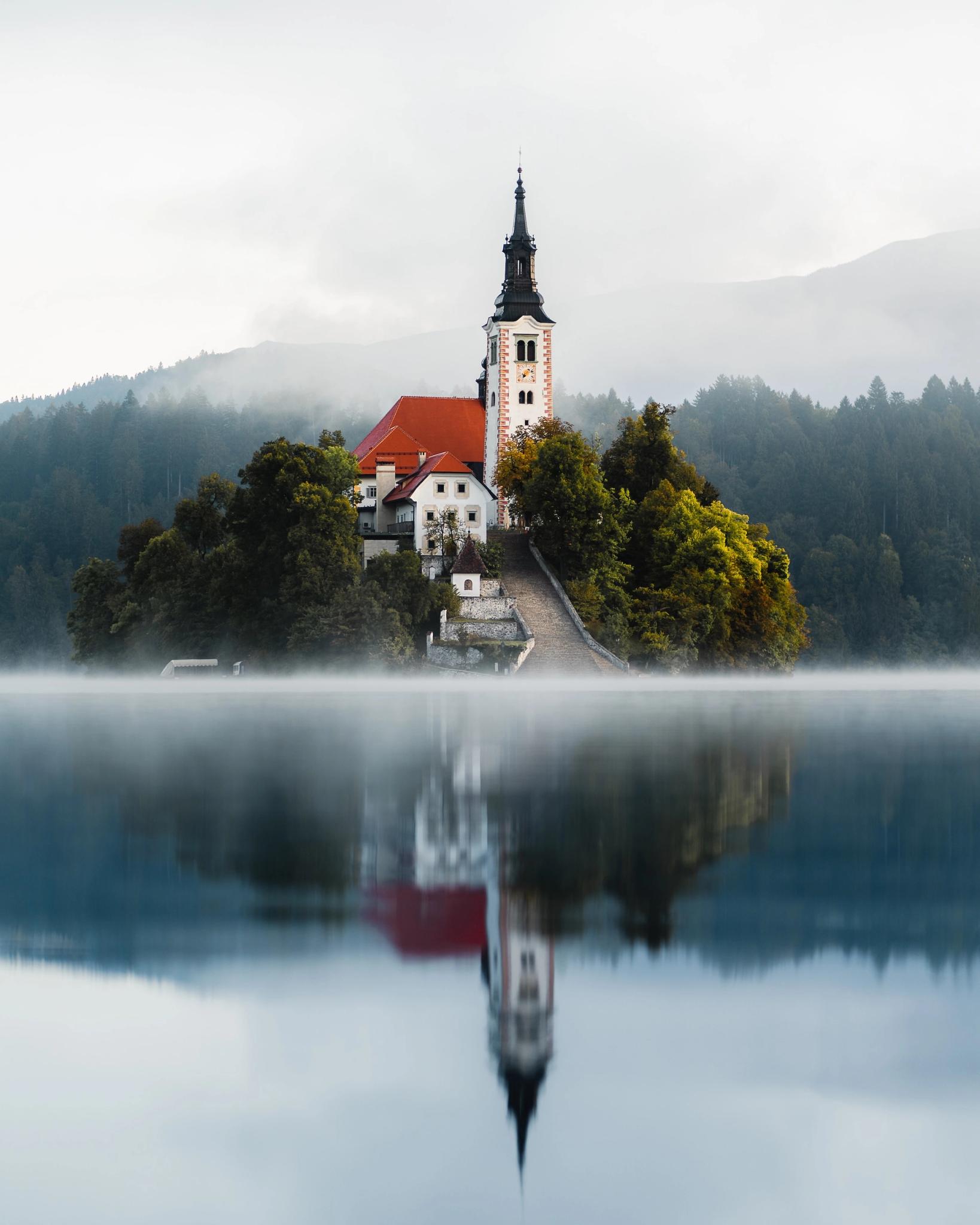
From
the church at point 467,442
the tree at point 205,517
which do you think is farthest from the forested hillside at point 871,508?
the tree at point 205,517

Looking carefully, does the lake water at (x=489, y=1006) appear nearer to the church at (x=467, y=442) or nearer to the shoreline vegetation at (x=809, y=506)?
the church at (x=467, y=442)

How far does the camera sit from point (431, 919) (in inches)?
556

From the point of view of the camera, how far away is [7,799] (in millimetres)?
23516

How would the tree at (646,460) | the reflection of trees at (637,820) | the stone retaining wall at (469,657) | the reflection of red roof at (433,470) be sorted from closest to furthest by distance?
the reflection of trees at (637,820), the stone retaining wall at (469,657), the reflection of red roof at (433,470), the tree at (646,460)

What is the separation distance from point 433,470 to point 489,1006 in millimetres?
66037

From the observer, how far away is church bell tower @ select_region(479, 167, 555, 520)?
275ft

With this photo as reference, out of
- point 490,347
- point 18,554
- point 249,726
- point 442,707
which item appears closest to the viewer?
point 249,726

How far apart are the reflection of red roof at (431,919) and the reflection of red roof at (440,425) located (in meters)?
72.6

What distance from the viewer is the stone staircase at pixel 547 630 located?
6788 centimetres

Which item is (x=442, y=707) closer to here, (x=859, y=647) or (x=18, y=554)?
(x=859, y=647)

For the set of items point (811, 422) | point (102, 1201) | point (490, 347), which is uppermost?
point (811, 422)

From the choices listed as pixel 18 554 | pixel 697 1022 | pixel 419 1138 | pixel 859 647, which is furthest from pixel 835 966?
pixel 18 554

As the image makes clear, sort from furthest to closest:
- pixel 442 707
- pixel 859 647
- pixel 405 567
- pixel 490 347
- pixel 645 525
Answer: pixel 859 647 < pixel 490 347 < pixel 645 525 < pixel 405 567 < pixel 442 707

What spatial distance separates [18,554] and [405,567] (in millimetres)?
101209
